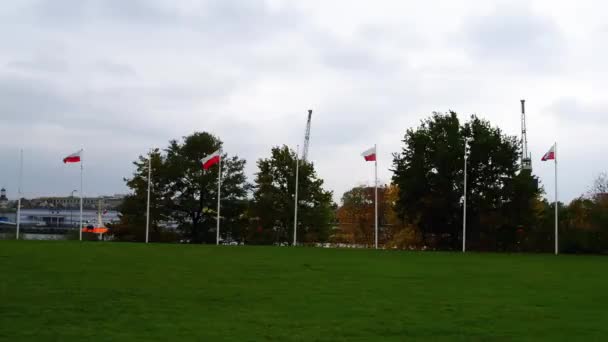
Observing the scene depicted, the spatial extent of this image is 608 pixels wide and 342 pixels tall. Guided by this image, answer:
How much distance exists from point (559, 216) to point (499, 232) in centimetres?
524

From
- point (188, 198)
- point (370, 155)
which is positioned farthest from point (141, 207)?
point (370, 155)

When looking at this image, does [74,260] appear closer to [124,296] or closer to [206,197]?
[124,296]

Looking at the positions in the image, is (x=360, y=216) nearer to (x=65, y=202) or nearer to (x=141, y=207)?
(x=141, y=207)

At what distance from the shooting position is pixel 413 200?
58938mm

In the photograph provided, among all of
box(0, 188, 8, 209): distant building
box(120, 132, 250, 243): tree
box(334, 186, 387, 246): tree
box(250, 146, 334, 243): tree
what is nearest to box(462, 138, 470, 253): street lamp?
box(250, 146, 334, 243): tree

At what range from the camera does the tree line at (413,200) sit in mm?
56406

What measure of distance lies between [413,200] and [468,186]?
4847 mm

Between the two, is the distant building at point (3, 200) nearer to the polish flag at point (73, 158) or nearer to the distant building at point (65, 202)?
the distant building at point (65, 202)

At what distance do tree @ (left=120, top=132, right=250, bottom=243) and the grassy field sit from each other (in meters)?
44.9

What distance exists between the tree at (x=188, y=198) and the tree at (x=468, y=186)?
823 inches

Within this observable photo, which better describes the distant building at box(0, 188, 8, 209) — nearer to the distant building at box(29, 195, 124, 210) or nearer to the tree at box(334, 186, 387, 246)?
the distant building at box(29, 195, 124, 210)

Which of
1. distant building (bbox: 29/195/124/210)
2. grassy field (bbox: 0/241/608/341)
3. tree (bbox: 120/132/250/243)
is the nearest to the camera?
grassy field (bbox: 0/241/608/341)

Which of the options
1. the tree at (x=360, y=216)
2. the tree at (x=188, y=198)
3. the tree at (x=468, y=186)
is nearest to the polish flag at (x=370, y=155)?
the tree at (x=468, y=186)

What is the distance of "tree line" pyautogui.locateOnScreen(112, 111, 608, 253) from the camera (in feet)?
185
